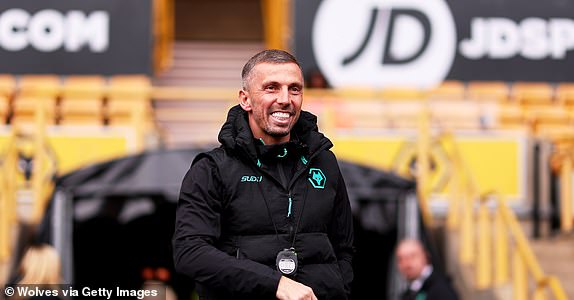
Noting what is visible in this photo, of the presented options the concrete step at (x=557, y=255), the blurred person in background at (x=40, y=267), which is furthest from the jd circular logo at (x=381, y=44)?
the blurred person in background at (x=40, y=267)

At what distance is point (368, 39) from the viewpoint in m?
16.1

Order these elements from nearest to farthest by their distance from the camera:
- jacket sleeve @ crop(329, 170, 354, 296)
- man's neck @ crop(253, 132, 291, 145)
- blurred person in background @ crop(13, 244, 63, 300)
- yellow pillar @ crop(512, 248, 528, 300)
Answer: man's neck @ crop(253, 132, 291, 145) → jacket sleeve @ crop(329, 170, 354, 296) → blurred person in background @ crop(13, 244, 63, 300) → yellow pillar @ crop(512, 248, 528, 300)

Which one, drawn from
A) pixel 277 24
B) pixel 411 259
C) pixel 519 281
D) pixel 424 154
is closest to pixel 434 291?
pixel 411 259

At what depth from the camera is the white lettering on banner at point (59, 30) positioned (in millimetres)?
15992

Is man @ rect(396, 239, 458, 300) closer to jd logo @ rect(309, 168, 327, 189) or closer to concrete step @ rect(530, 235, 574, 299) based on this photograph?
concrete step @ rect(530, 235, 574, 299)

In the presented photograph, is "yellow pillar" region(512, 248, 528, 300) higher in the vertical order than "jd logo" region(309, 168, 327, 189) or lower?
lower

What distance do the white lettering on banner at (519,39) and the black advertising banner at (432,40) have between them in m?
0.01

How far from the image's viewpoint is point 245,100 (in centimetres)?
369

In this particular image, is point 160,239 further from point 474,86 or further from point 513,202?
point 474,86

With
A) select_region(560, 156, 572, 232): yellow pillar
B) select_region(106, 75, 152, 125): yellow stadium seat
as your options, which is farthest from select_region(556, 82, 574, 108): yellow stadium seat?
select_region(106, 75, 152, 125): yellow stadium seat

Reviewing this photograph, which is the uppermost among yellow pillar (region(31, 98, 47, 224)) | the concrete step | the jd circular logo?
the jd circular logo

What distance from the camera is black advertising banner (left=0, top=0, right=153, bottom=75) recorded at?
1592 cm

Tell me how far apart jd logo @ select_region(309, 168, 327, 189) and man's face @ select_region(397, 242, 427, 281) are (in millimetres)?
4800

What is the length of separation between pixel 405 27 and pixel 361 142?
14.1 feet
